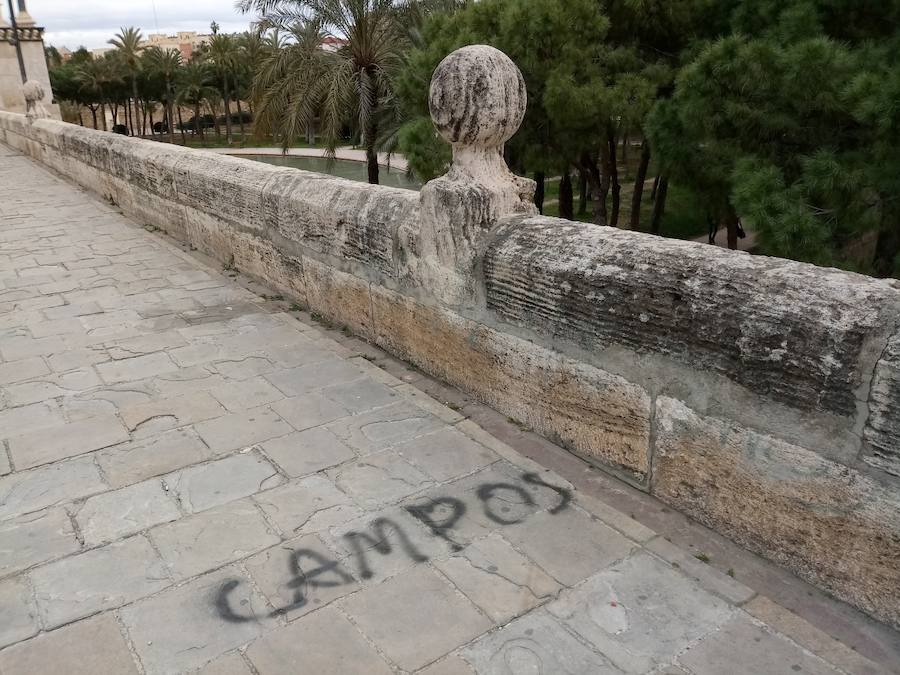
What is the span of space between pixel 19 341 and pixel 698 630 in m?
4.47

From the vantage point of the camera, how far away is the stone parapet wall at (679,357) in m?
2.07

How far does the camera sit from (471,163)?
136 inches

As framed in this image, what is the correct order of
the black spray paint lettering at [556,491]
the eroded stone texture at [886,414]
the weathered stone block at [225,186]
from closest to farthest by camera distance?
the eroded stone texture at [886,414] → the black spray paint lettering at [556,491] → the weathered stone block at [225,186]

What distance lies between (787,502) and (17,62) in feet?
98.1

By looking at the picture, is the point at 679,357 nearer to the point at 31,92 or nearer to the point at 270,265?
the point at 270,265

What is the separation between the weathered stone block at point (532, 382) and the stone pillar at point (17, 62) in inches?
1023

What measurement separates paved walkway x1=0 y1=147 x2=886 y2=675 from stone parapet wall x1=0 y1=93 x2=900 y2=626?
9.0 inches

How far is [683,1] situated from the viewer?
9992mm

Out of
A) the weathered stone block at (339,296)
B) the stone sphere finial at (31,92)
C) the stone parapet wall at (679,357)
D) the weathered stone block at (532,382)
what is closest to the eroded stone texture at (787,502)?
the stone parapet wall at (679,357)

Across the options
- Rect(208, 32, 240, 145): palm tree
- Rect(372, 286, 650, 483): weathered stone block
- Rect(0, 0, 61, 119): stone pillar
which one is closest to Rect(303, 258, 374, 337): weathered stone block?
Rect(372, 286, 650, 483): weathered stone block

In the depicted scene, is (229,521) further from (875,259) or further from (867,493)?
(875,259)

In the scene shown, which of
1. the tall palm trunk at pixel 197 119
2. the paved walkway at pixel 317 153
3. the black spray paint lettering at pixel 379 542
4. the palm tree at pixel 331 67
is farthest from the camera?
the tall palm trunk at pixel 197 119

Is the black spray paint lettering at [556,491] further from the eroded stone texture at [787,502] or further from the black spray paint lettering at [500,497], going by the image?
the eroded stone texture at [787,502]

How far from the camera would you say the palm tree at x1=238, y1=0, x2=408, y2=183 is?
14.8 meters
